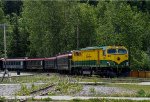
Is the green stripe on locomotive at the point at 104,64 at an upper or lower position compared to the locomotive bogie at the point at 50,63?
lower

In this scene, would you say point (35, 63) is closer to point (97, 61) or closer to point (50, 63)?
point (50, 63)

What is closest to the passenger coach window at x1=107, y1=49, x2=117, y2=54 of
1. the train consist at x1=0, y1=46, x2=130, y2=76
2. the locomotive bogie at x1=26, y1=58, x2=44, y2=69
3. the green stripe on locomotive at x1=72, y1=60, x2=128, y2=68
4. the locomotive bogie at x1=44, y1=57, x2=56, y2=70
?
the train consist at x1=0, y1=46, x2=130, y2=76

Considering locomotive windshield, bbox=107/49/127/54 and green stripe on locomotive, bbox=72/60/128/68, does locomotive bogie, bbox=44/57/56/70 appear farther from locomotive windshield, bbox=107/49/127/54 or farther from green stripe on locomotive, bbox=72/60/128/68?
locomotive windshield, bbox=107/49/127/54

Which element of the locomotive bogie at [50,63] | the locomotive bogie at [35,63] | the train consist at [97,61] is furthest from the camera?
the locomotive bogie at [35,63]

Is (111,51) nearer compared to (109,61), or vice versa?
(109,61)

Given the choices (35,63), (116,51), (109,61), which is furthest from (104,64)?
(35,63)

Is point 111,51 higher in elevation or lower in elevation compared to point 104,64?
higher

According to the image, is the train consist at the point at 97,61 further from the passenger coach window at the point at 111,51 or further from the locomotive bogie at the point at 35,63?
the locomotive bogie at the point at 35,63

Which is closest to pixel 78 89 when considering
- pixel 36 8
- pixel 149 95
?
pixel 149 95

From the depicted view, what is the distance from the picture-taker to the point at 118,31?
63.7 meters

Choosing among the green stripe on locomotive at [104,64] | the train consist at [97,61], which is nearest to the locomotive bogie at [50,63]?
the train consist at [97,61]

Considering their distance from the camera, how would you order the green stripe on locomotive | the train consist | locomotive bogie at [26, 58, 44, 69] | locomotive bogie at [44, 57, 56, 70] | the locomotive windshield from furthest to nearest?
locomotive bogie at [26, 58, 44, 69]
locomotive bogie at [44, 57, 56, 70]
the locomotive windshield
the train consist
the green stripe on locomotive

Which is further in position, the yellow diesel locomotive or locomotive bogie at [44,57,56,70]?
locomotive bogie at [44,57,56,70]

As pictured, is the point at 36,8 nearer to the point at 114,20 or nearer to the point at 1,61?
the point at 1,61
